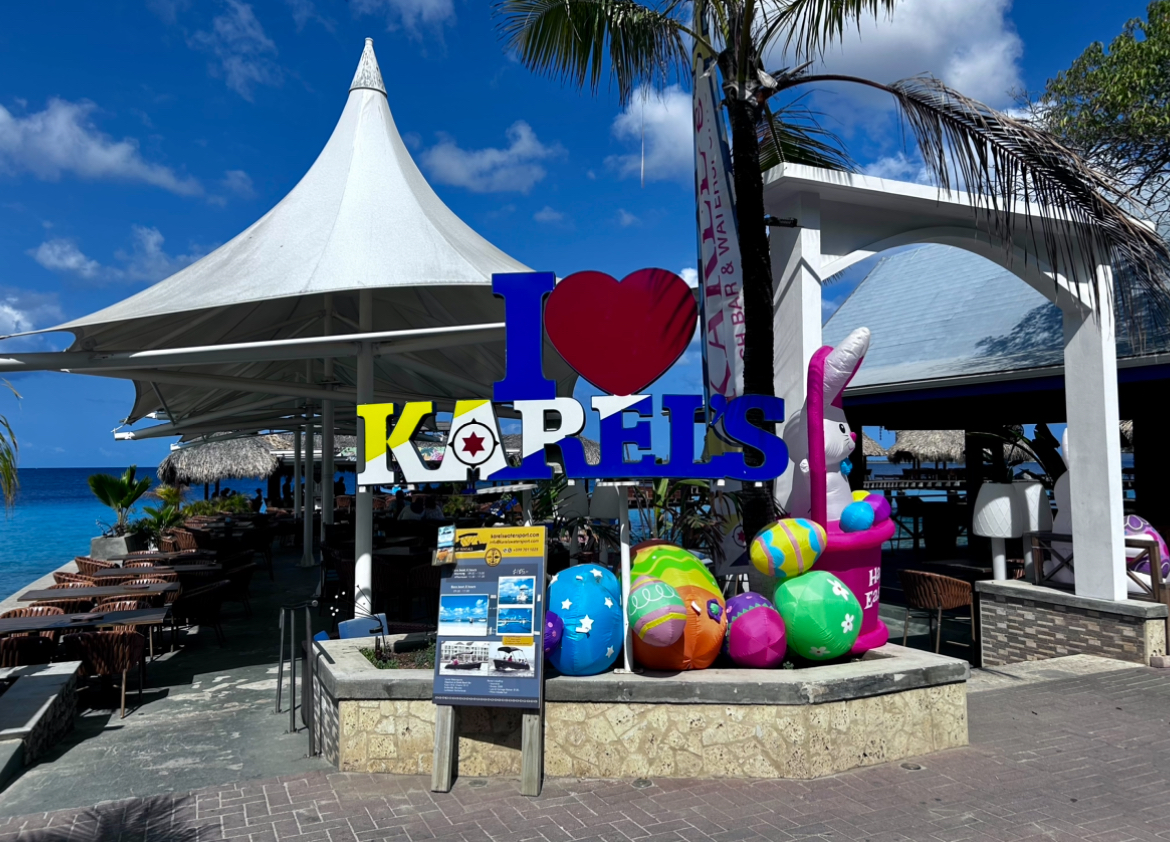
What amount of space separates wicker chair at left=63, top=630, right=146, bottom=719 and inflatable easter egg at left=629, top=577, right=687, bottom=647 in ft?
13.7

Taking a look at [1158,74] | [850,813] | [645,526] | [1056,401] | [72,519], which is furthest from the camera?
[72,519]

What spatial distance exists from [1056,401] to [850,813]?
1120 cm

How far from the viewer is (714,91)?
6.51 metres

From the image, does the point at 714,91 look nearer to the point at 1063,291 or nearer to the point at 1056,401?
the point at 1063,291

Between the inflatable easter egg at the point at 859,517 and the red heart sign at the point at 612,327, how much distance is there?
5.42ft

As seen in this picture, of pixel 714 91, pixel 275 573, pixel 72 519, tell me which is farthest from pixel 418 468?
pixel 72 519

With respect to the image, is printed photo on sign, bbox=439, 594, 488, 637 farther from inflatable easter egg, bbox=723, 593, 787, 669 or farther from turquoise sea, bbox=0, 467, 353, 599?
turquoise sea, bbox=0, 467, 353, 599

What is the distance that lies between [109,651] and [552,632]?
391 cm

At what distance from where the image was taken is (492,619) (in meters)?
5.04

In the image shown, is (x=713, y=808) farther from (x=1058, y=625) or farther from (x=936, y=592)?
(x=1058, y=625)

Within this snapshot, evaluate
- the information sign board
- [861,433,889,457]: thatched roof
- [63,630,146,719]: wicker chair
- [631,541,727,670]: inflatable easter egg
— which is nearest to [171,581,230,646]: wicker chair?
[63,630,146,719]: wicker chair

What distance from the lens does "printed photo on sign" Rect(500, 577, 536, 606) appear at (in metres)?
5.03

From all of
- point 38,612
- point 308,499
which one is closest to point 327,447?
point 308,499

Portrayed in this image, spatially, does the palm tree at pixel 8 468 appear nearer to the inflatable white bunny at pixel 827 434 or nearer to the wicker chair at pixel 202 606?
the wicker chair at pixel 202 606
